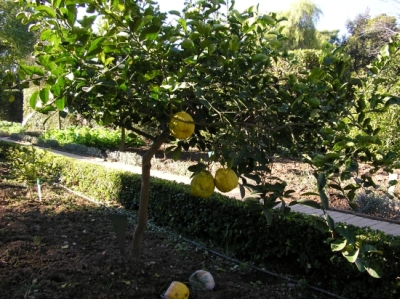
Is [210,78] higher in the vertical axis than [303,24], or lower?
lower

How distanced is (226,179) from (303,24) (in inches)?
1046

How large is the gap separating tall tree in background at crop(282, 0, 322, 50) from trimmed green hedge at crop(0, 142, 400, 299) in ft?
74.0

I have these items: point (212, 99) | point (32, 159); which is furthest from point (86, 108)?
point (32, 159)

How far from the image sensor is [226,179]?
1479mm

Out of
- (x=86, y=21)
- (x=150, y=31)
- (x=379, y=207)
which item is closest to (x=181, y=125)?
(x=150, y=31)

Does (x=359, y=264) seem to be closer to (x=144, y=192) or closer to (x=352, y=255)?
(x=352, y=255)

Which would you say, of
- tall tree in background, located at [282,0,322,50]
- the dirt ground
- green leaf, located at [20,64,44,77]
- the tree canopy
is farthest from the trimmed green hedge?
tall tree in background, located at [282,0,322,50]

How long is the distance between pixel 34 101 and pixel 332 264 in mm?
2802

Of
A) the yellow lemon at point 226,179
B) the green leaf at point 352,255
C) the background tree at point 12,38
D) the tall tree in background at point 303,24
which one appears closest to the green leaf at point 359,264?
the green leaf at point 352,255

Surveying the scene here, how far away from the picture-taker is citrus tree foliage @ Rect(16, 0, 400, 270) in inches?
48.7

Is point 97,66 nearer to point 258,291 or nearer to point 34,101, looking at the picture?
point 34,101

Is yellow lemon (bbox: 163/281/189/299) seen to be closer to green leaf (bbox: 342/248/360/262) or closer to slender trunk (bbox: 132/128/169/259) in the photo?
slender trunk (bbox: 132/128/169/259)

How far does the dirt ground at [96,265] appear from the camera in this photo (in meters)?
2.60

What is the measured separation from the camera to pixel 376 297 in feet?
9.58
